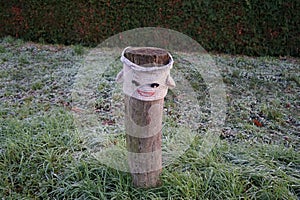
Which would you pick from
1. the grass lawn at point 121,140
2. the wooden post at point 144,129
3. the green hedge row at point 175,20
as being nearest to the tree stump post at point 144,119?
the wooden post at point 144,129

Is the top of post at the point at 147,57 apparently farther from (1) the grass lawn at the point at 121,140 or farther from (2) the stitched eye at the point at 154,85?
(1) the grass lawn at the point at 121,140

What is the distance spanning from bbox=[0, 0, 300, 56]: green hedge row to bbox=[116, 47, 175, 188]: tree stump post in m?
4.61

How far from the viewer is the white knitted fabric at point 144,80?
5.92 ft

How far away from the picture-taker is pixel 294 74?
191 inches

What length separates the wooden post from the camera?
6.02 ft

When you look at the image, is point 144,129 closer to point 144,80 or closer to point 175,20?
point 144,80

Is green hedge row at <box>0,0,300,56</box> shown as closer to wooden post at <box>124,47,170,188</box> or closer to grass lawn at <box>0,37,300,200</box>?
grass lawn at <box>0,37,300,200</box>

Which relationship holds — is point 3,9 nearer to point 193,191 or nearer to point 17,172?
point 17,172

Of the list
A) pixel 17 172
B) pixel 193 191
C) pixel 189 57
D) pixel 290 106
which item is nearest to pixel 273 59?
pixel 189 57

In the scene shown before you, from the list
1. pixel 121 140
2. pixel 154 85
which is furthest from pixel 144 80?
pixel 121 140

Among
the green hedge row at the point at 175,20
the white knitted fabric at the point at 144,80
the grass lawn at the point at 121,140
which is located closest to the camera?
the white knitted fabric at the point at 144,80

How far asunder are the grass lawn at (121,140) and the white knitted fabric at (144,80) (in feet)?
1.96

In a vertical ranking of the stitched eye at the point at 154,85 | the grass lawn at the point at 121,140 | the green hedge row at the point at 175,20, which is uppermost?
the stitched eye at the point at 154,85

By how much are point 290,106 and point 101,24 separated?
160 inches
